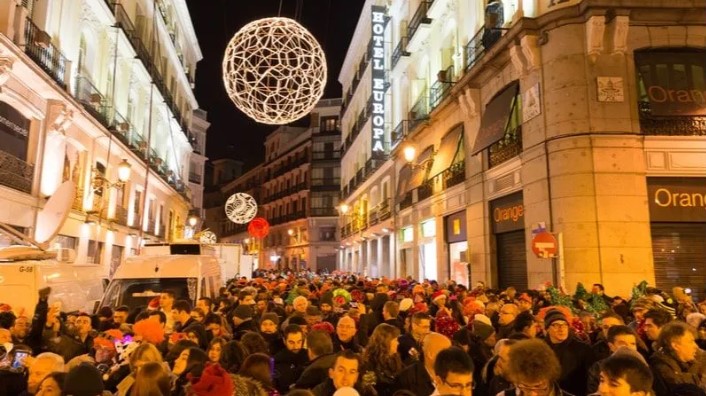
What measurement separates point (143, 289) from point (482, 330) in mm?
7693

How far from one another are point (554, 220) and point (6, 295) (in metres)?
12.4

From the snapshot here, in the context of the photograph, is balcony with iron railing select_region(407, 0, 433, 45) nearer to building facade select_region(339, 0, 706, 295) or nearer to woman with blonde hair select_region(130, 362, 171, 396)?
building facade select_region(339, 0, 706, 295)

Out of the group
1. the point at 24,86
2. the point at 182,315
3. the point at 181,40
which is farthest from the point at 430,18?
the point at 181,40

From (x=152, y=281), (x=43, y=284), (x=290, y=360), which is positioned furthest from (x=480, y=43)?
(x=290, y=360)

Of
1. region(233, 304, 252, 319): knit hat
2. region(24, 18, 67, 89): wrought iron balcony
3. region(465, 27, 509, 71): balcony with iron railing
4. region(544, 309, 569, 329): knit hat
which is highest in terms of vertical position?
region(465, 27, 509, 71): balcony with iron railing

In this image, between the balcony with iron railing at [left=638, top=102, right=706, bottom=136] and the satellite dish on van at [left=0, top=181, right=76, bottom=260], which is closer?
the satellite dish on van at [left=0, top=181, right=76, bottom=260]

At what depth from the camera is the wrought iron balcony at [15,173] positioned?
15164 millimetres

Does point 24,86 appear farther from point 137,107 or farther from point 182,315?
point 137,107

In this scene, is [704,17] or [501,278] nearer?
[704,17]

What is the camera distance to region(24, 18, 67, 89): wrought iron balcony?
1588 cm

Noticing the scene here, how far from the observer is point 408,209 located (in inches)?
1107

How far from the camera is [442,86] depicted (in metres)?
22.9

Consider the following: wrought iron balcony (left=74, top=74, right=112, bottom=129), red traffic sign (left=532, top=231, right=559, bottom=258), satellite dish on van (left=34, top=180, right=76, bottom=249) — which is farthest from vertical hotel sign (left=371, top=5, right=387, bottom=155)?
satellite dish on van (left=34, top=180, right=76, bottom=249)

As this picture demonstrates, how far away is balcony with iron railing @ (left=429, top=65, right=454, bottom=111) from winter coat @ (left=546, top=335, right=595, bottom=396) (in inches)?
665
